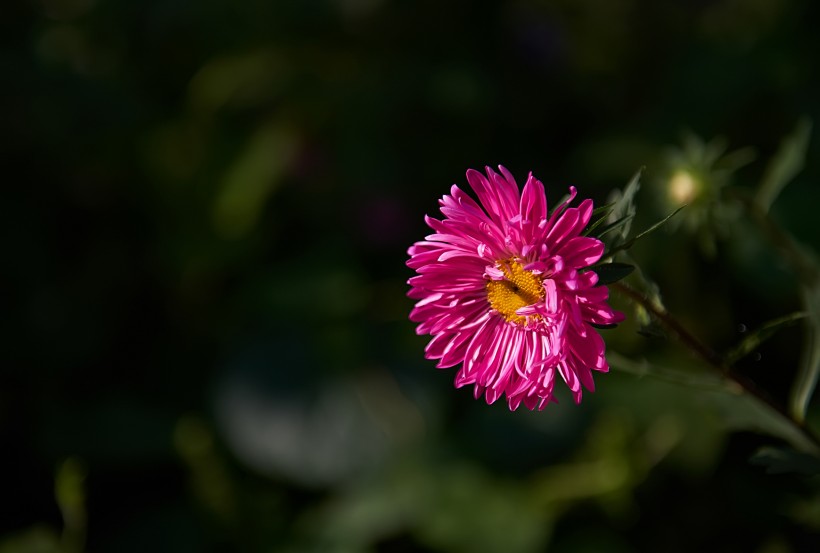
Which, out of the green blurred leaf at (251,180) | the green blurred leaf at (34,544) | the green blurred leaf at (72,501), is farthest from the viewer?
the green blurred leaf at (251,180)

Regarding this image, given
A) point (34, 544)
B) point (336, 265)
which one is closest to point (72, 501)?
point (34, 544)

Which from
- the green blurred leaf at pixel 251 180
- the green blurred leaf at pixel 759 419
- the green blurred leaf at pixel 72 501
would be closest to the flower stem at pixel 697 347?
the green blurred leaf at pixel 759 419

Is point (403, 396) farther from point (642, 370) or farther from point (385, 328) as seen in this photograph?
point (642, 370)

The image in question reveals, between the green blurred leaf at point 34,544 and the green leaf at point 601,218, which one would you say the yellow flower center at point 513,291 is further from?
the green blurred leaf at point 34,544

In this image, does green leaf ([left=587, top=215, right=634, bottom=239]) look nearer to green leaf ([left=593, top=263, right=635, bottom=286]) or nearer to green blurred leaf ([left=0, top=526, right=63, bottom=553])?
green leaf ([left=593, top=263, right=635, bottom=286])

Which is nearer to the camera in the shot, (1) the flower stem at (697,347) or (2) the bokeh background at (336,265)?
(1) the flower stem at (697,347)

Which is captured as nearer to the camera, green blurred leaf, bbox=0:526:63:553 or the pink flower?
the pink flower

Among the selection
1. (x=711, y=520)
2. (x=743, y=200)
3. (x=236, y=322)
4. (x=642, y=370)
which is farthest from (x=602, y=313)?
(x=236, y=322)

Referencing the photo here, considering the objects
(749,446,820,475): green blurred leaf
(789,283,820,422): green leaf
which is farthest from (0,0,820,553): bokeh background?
(749,446,820,475): green blurred leaf
